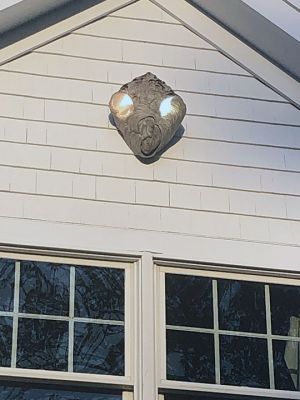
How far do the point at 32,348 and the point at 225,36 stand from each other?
2063 millimetres

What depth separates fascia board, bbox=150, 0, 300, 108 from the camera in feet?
19.0

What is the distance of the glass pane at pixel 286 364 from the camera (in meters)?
5.13

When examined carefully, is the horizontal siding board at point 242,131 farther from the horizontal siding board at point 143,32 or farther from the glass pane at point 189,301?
the glass pane at point 189,301

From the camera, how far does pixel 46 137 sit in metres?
5.40

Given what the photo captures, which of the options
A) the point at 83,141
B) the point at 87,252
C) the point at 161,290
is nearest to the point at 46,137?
the point at 83,141

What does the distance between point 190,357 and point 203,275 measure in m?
0.44

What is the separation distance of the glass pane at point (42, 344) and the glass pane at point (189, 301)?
53 centimetres

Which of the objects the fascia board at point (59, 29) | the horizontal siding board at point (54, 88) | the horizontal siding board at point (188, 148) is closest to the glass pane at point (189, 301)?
the horizontal siding board at point (188, 148)

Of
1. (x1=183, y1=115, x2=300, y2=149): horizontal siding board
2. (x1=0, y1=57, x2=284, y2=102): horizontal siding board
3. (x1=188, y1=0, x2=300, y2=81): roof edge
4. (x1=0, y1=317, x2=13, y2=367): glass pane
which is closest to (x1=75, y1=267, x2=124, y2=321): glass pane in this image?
(x1=0, y1=317, x2=13, y2=367): glass pane

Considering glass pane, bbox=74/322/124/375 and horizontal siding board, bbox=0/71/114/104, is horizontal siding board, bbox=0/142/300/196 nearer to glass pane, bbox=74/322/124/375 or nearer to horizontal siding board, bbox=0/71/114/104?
horizontal siding board, bbox=0/71/114/104

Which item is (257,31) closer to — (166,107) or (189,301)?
(166,107)

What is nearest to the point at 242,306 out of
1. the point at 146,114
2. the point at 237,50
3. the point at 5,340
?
the point at 146,114

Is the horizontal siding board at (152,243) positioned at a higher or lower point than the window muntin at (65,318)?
higher

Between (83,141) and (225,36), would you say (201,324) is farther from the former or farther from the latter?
(225,36)
